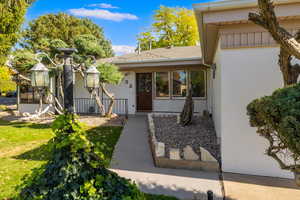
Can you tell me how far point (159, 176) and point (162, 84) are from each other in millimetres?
7266

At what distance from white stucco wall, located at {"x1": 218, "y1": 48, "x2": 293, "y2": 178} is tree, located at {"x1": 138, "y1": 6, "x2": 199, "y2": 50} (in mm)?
20395

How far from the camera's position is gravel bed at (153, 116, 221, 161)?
5.22m

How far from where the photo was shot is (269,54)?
150 inches

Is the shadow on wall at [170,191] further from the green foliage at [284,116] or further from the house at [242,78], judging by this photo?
the green foliage at [284,116]

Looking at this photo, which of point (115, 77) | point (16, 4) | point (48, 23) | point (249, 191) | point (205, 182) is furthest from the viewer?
point (48, 23)

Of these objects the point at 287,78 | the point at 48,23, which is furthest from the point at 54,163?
the point at 48,23

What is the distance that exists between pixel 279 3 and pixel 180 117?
16.4ft

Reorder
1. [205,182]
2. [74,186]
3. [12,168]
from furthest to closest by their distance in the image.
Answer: [12,168] < [205,182] < [74,186]

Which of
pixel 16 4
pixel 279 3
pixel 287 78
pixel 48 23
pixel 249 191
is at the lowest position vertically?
pixel 249 191

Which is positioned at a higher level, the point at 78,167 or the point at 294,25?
the point at 294,25

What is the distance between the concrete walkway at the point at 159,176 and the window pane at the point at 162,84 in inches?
214

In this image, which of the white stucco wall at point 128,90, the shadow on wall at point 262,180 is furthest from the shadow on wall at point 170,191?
the white stucco wall at point 128,90

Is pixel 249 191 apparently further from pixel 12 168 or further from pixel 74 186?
pixel 12 168

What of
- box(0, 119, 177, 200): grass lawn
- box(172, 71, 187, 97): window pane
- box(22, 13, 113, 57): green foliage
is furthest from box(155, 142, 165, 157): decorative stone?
box(22, 13, 113, 57): green foliage
